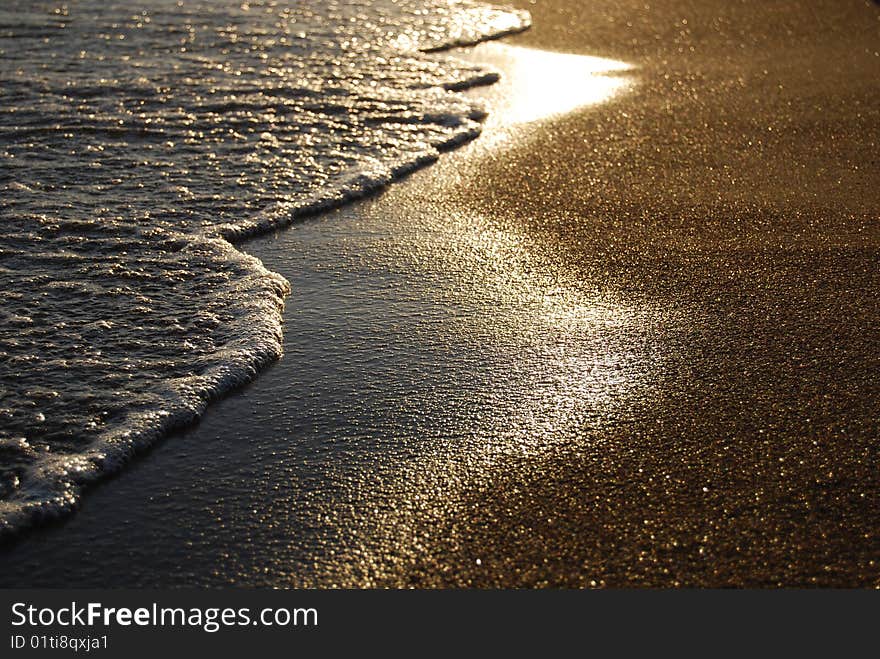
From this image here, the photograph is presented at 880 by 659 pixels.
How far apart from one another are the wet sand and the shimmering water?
208 millimetres

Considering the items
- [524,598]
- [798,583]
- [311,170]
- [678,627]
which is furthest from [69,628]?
[311,170]

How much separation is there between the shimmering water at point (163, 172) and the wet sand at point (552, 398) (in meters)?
0.21

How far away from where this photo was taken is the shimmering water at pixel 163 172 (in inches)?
138

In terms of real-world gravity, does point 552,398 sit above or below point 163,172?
below

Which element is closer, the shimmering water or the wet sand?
the wet sand

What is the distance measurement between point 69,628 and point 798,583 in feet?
6.19

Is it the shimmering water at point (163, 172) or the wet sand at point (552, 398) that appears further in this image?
the shimmering water at point (163, 172)

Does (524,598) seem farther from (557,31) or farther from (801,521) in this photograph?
(557,31)

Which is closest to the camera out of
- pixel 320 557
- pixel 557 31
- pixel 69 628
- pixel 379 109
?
Result: pixel 69 628

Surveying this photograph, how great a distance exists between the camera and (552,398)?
11.5 ft

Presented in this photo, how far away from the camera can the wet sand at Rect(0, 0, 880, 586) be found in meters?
2.79

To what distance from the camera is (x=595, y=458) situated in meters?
3.19

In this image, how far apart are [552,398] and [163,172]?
3076 millimetres

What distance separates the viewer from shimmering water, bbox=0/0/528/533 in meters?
3.50
